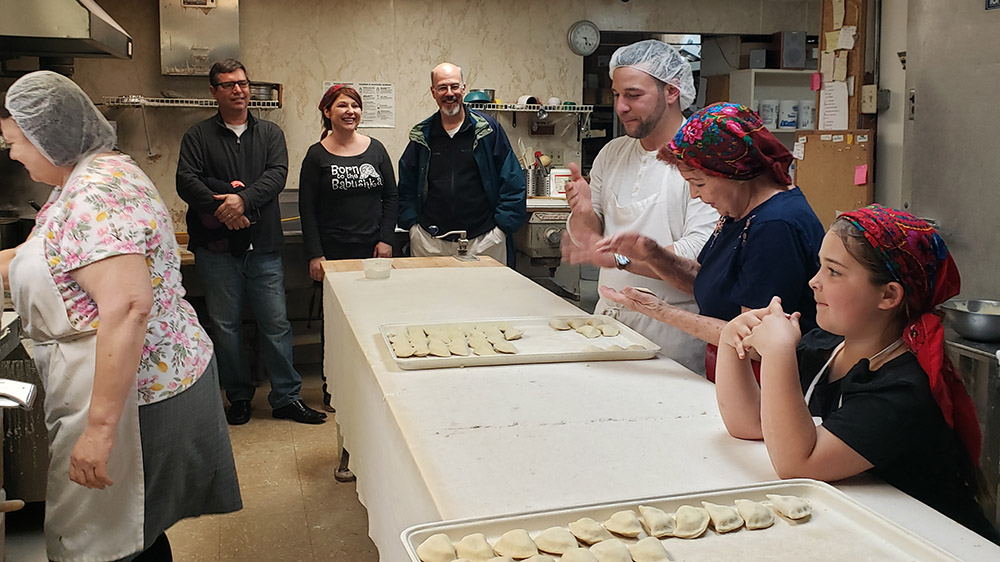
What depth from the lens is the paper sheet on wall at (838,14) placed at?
418cm

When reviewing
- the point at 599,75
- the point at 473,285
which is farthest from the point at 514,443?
the point at 599,75

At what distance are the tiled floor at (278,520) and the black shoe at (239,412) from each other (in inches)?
7.7

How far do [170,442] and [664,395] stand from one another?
44.2 inches

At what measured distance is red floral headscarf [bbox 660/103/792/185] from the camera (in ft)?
5.67

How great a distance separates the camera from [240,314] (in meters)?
4.04

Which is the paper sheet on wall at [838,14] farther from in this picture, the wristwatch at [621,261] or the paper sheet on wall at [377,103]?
the paper sheet on wall at [377,103]

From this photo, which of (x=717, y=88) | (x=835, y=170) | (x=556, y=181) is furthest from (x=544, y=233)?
(x=717, y=88)

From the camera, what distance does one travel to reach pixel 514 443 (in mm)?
1378

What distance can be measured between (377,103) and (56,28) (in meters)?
2.63

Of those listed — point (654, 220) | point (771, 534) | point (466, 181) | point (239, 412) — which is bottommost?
point (239, 412)

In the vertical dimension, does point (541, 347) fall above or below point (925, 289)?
below

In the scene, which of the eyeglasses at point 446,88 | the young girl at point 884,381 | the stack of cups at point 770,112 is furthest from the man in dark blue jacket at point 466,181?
the stack of cups at point 770,112

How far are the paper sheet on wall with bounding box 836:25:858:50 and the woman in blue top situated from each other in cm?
273

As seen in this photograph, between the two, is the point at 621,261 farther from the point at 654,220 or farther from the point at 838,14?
the point at 838,14
